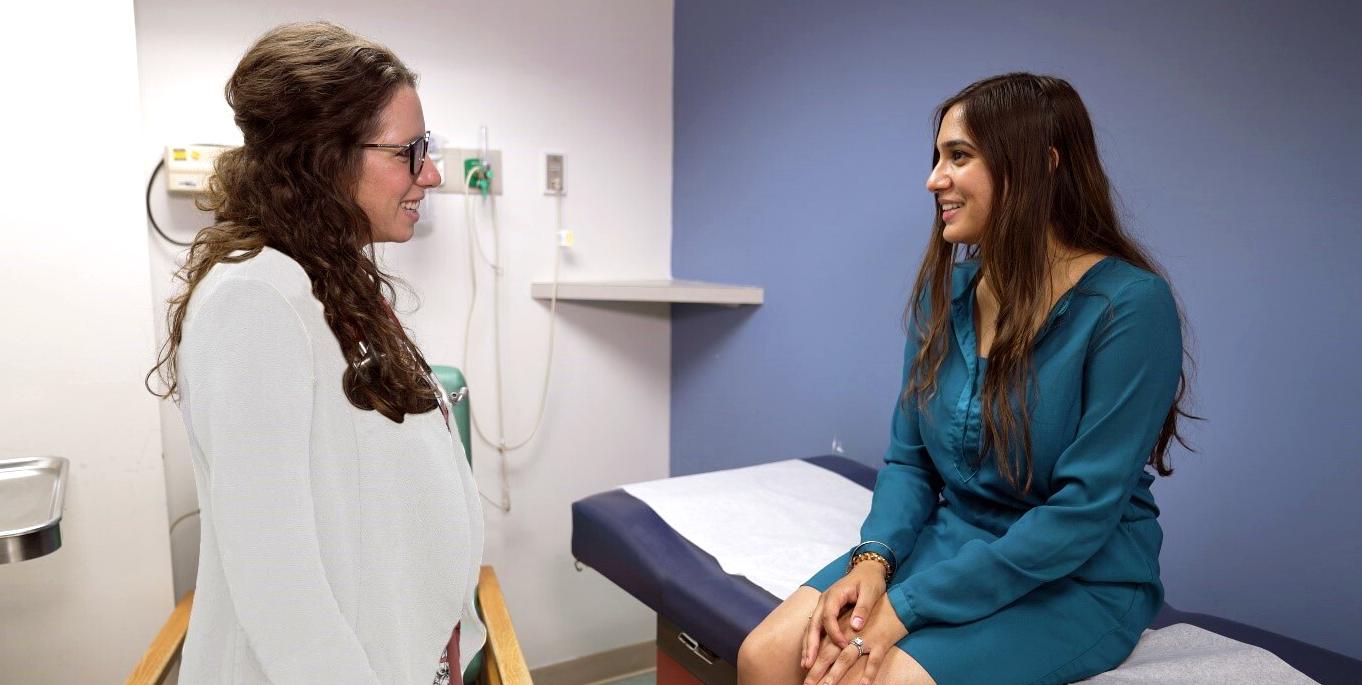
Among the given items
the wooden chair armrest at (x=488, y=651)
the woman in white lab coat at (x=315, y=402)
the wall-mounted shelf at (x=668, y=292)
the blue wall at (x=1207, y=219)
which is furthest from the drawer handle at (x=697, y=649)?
the wall-mounted shelf at (x=668, y=292)

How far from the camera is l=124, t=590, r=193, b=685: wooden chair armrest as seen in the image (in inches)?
55.9

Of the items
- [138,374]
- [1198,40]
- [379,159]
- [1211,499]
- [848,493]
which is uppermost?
[1198,40]

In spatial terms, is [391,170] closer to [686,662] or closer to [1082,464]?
[1082,464]

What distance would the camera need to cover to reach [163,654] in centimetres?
150

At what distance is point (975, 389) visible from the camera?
4.07 feet

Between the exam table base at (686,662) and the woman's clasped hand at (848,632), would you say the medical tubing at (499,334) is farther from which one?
the woman's clasped hand at (848,632)

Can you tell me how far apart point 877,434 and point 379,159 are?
139 cm

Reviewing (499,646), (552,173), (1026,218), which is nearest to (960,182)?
(1026,218)


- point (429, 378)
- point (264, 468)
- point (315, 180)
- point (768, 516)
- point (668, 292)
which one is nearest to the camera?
point (264, 468)

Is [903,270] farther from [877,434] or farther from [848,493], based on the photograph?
[848,493]

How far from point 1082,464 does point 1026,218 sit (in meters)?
0.34

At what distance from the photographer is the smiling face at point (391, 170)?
881mm

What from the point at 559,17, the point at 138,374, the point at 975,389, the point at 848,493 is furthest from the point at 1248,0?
the point at 138,374

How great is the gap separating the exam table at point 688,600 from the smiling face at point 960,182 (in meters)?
0.62
